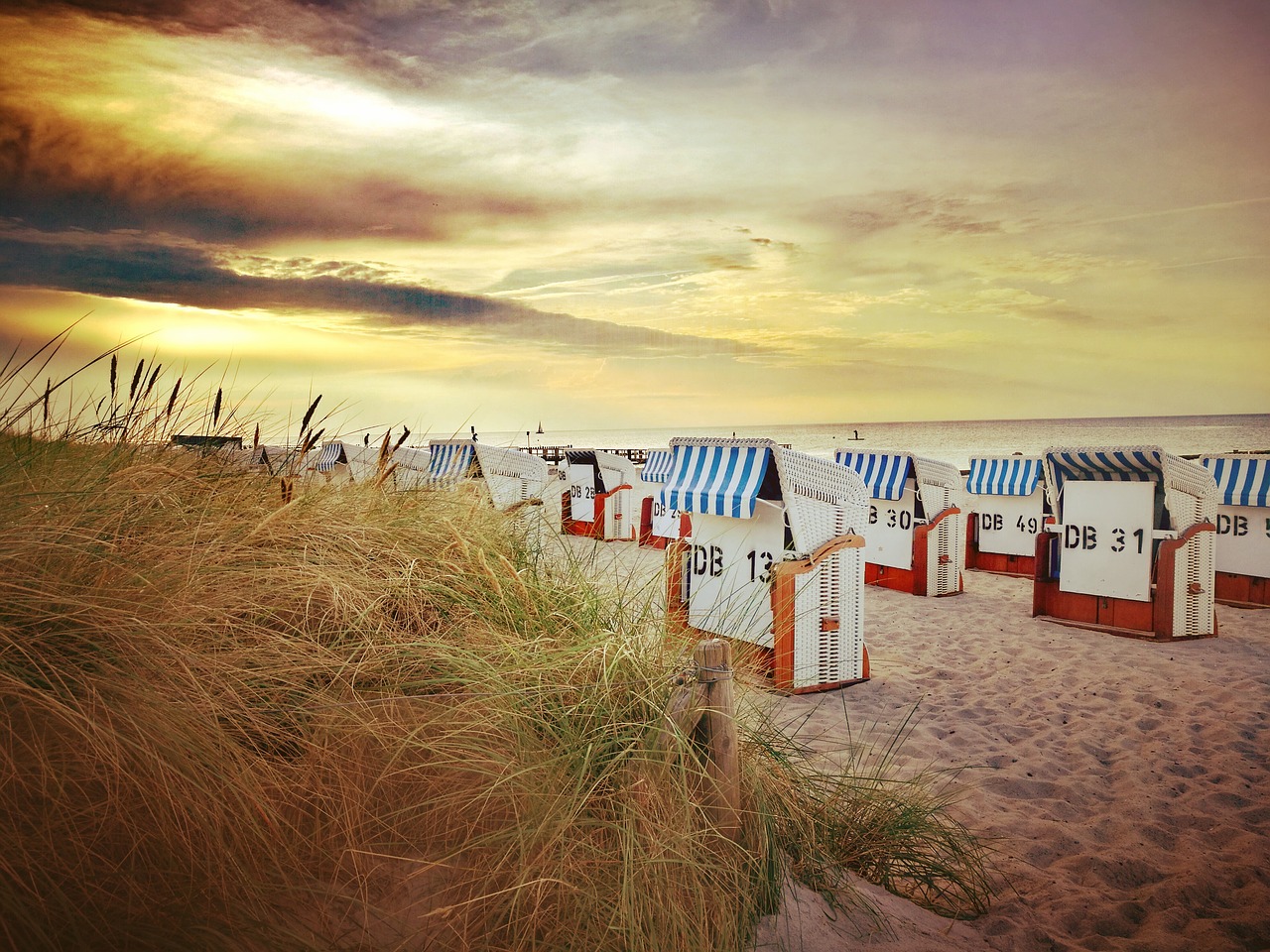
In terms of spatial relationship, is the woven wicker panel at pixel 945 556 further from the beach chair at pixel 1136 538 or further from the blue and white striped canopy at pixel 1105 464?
the blue and white striped canopy at pixel 1105 464

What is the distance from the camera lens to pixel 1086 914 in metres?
2.78

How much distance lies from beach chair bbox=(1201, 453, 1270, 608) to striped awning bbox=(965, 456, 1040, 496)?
184cm

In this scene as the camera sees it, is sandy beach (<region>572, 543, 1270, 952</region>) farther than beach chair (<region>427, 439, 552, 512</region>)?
No

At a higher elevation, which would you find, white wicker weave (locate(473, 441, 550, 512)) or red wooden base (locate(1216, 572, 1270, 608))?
white wicker weave (locate(473, 441, 550, 512))

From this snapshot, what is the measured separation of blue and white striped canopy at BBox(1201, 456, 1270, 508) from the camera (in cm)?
823

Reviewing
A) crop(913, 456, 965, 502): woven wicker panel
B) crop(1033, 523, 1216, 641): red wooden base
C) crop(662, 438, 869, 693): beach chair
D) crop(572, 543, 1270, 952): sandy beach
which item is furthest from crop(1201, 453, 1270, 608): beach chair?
crop(662, 438, 869, 693): beach chair

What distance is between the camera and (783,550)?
5398 mm

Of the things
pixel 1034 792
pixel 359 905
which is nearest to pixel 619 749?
pixel 359 905

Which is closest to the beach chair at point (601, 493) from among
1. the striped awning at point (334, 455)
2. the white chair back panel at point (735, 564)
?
the striped awning at point (334, 455)

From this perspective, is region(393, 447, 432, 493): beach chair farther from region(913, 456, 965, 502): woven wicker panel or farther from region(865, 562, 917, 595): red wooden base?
region(865, 562, 917, 595): red wooden base

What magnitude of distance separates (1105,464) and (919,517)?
2.32m

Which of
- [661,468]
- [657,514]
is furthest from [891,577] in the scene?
[661,468]

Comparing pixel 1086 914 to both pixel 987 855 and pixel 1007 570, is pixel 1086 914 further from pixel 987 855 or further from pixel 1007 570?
pixel 1007 570

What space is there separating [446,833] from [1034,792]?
320cm
